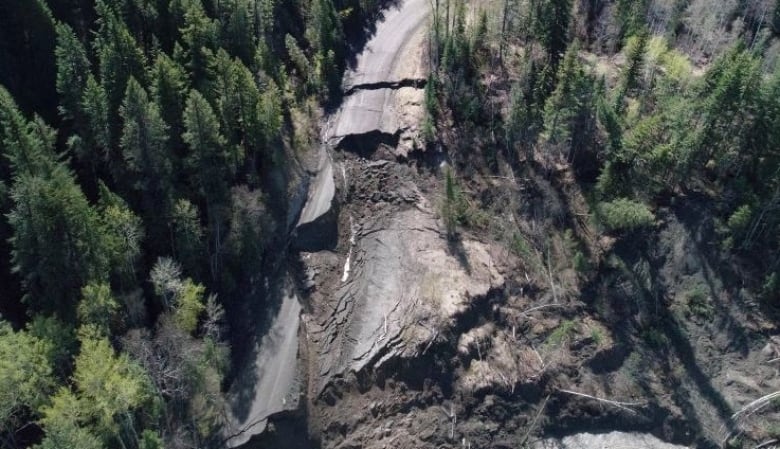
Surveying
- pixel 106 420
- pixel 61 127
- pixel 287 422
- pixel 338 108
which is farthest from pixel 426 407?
pixel 61 127

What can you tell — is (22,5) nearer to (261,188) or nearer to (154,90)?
(154,90)

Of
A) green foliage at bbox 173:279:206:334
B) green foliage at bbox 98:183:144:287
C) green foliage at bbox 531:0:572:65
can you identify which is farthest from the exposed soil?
green foliage at bbox 98:183:144:287

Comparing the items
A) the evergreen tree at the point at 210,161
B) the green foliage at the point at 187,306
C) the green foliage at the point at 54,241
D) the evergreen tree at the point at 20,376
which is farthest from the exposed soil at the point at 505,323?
the green foliage at the point at 54,241

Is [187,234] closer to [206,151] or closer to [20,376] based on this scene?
[206,151]

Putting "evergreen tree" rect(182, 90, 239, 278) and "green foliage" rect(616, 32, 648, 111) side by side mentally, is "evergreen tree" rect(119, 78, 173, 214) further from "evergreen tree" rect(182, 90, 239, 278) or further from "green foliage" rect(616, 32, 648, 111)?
"green foliage" rect(616, 32, 648, 111)

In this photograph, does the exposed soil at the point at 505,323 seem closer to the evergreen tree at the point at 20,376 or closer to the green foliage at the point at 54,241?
the evergreen tree at the point at 20,376

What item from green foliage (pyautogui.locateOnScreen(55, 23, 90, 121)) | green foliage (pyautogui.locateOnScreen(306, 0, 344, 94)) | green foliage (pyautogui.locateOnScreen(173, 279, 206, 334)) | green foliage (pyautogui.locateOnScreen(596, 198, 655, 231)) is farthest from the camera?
green foliage (pyautogui.locateOnScreen(306, 0, 344, 94))

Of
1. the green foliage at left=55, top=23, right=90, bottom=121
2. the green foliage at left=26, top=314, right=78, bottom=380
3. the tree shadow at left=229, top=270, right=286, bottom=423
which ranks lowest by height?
the tree shadow at left=229, top=270, right=286, bottom=423

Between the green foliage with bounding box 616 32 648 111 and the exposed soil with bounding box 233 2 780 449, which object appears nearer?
the exposed soil with bounding box 233 2 780 449
